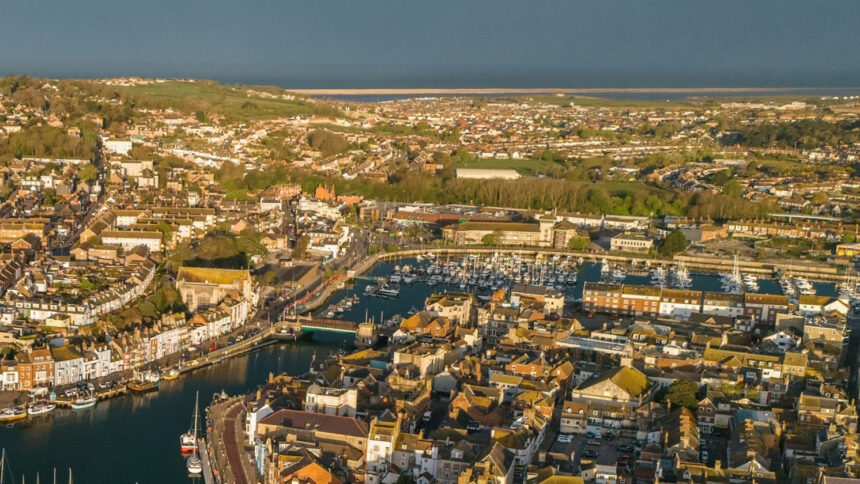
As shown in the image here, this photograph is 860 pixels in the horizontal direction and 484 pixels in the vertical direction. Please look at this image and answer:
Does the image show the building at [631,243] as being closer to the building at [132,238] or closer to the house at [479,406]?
the building at [132,238]

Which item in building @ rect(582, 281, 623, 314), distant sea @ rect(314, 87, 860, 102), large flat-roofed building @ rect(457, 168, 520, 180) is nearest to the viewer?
building @ rect(582, 281, 623, 314)

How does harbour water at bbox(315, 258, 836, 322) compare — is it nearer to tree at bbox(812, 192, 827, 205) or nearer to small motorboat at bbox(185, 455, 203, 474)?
small motorboat at bbox(185, 455, 203, 474)

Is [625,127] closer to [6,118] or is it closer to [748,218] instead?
[748,218]

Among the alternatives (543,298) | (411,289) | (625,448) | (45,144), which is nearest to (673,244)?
(411,289)

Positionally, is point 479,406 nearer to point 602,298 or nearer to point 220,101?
point 602,298

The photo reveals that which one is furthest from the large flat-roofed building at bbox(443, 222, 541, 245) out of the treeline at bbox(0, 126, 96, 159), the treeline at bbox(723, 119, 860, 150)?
the treeline at bbox(723, 119, 860, 150)

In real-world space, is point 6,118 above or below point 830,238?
above

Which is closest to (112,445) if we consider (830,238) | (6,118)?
(830,238)
